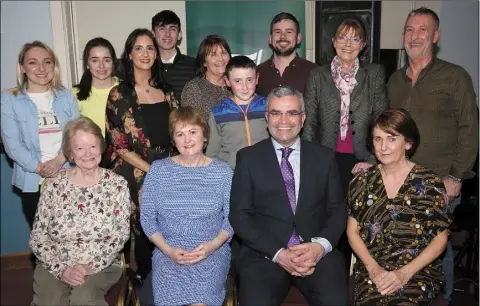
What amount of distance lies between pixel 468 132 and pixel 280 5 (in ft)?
8.41

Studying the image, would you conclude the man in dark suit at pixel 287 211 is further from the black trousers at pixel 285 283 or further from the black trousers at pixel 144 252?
the black trousers at pixel 144 252

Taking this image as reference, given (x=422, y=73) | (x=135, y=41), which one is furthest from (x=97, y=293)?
(x=422, y=73)

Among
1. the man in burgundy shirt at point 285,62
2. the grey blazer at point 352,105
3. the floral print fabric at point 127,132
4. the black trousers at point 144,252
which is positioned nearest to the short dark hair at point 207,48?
the man in burgundy shirt at point 285,62

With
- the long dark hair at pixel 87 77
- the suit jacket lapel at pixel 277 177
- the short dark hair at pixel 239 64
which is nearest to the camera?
the suit jacket lapel at pixel 277 177

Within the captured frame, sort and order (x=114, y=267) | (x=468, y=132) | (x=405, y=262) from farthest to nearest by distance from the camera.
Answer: (x=468, y=132) → (x=114, y=267) → (x=405, y=262)

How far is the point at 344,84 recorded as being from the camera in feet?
9.95

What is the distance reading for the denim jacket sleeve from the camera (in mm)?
3074

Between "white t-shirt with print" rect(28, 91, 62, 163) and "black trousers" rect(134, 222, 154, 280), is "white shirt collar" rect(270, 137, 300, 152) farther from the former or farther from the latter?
"white t-shirt with print" rect(28, 91, 62, 163)

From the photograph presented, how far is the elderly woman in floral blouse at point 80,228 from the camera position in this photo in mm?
2574

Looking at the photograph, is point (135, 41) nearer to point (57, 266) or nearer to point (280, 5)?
point (57, 266)

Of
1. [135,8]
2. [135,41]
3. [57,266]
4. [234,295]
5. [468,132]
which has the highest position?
[135,8]

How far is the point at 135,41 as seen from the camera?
3084mm

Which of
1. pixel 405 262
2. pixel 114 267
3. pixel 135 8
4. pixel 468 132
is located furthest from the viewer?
pixel 135 8

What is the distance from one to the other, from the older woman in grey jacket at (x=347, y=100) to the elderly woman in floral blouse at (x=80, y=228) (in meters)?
1.30
